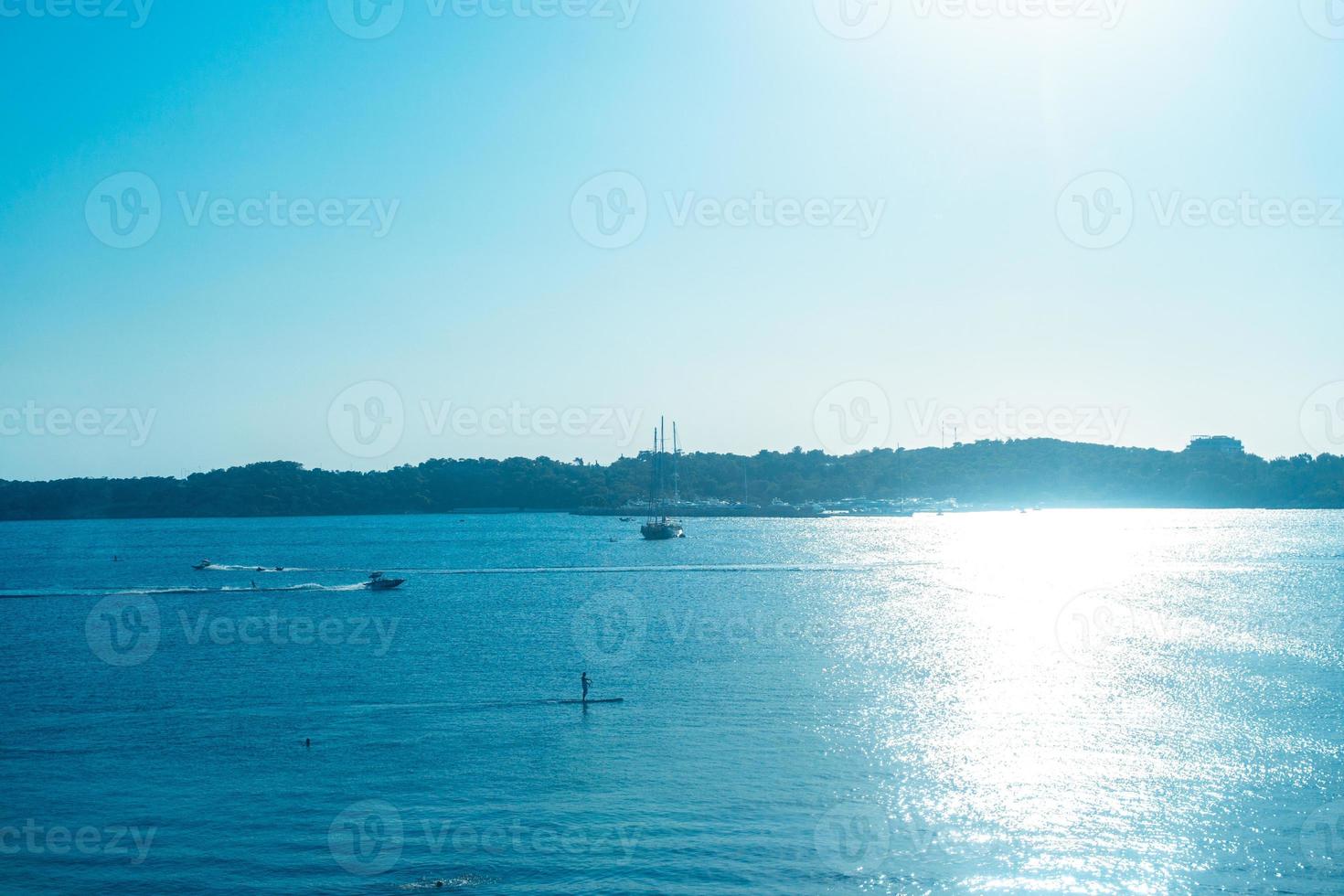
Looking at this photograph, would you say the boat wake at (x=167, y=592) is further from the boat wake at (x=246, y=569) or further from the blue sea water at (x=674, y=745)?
the boat wake at (x=246, y=569)

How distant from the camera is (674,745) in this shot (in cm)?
3494

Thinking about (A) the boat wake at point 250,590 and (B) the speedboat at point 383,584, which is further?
(A) the boat wake at point 250,590

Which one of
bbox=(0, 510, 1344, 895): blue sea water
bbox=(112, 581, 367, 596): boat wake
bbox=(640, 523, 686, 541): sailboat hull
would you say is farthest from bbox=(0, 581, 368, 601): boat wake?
bbox=(640, 523, 686, 541): sailboat hull

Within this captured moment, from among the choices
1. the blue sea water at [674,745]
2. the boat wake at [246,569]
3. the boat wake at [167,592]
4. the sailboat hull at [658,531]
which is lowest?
the blue sea water at [674,745]

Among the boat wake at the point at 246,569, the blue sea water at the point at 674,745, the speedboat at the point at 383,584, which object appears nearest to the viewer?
the blue sea water at the point at 674,745

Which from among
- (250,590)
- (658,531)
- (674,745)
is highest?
(658,531)

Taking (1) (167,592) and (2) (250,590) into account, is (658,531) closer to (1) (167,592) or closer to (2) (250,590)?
(2) (250,590)

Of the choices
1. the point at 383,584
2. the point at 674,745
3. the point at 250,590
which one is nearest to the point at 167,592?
the point at 250,590

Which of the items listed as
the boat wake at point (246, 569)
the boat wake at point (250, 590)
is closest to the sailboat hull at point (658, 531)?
the boat wake at point (246, 569)

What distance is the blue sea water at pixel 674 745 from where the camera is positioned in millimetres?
25203

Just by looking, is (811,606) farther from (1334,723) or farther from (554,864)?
(554,864)

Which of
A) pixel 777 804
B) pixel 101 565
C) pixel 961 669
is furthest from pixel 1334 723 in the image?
pixel 101 565

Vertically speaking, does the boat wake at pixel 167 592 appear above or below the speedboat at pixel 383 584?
below

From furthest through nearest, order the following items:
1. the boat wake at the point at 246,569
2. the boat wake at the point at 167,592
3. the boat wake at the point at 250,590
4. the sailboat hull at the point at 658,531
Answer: the sailboat hull at the point at 658,531
the boat wake at the point at 246,569
the boat wake at the point at 250,590
the boat wake at the point at 167,592
